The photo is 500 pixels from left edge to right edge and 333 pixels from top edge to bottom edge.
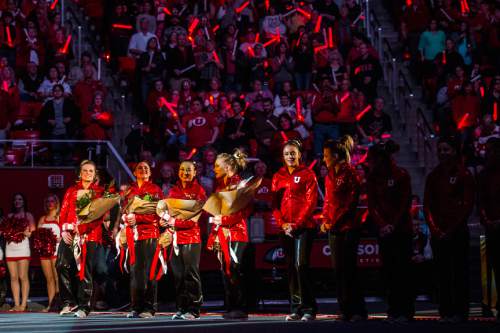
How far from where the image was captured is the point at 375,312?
675 inches

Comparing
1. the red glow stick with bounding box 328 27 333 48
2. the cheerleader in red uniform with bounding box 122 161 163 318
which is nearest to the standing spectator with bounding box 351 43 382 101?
the red glow stick with bounding box 328 27 333 48

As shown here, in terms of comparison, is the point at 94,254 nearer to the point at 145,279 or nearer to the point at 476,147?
the point at 145,279

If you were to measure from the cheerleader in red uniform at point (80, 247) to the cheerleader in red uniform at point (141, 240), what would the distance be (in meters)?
0.60

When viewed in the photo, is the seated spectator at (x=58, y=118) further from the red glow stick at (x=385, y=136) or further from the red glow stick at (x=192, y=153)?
the red glow stick at (x=385, y=136)

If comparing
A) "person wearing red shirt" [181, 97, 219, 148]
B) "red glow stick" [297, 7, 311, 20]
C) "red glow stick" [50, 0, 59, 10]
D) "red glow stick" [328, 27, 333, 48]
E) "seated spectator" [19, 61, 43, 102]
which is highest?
"red glow stick" [50, 0, 59, 10]

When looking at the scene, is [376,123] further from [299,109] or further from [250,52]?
[250,52]

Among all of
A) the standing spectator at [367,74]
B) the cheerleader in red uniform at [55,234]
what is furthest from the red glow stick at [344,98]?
the cheerleader in red uniform at [55,234]

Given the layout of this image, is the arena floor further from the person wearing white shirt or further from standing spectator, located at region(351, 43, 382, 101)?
the person wearing white shirt

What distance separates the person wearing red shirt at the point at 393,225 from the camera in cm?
1428

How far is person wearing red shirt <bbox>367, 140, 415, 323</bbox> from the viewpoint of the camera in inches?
562

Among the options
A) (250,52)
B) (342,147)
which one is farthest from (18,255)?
(250,52)

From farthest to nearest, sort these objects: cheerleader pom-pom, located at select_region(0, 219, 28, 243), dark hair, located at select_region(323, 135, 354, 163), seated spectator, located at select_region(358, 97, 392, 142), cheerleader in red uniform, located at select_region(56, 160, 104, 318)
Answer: seated spectator, located at select_region(358, 97, 392, 142) → cheerleader pom-pom, located at select_region(0, 219, 28, 243) → cheerleader in red uniform, located at select_region(56, 160, 104, 318) → dark hair, located at select_region(323, 135, 354, 163)

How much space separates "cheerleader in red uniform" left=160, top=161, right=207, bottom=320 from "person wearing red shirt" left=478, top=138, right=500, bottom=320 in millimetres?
3675

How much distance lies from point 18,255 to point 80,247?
11.1ft
